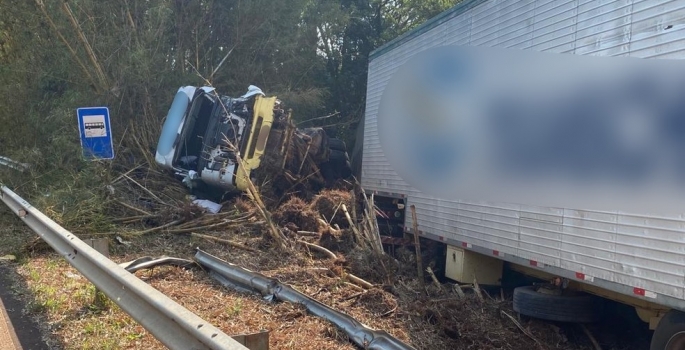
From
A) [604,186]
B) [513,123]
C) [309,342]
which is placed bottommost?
[309,342]

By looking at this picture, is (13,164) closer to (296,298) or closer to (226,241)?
(226,241)

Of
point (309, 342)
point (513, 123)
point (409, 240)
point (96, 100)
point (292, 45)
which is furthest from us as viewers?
point (292, 45)

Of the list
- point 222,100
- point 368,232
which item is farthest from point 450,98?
point 222,100

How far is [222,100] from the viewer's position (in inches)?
491

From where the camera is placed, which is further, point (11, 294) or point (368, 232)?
point (368, 232)

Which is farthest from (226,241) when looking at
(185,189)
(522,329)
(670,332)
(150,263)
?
(670,332)

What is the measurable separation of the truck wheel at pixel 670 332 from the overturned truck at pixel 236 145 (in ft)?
24.5

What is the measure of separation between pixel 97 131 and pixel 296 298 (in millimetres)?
4480

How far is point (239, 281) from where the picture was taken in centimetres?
680

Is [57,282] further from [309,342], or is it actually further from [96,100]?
[96,100]

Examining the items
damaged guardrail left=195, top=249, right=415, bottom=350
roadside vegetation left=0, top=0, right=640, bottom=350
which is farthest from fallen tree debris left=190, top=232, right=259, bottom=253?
damaged guardrail left=195, top=249, right=415, bottom=350

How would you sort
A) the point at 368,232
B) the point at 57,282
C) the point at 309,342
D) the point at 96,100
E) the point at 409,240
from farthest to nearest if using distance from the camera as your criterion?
1. the point at 96,100
2. the point at 409,240
3. the point at 368,232
4. the point at 57,282
5. the point at 309,342

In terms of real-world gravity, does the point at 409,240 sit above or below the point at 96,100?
below

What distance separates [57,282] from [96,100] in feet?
28.5
